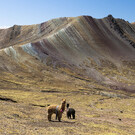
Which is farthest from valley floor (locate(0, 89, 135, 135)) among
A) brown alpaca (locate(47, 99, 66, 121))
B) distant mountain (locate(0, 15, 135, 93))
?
distant mountain (locate(0, 15, 135, 93))

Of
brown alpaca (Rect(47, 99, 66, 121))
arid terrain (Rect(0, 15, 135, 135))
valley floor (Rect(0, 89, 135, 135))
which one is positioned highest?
arid terrain (Rect(0, 15, 135, 135))

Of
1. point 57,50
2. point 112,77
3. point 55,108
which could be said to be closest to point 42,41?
point 57,50

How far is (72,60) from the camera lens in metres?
98.8

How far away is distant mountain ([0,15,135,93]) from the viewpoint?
256 ft

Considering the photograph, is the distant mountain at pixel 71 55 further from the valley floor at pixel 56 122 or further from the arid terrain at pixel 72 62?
the valley floor at pixel 56 122

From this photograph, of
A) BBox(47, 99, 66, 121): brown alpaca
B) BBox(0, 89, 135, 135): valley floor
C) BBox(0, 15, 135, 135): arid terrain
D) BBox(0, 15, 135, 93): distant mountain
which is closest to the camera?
BBox(0, 89, 135, 135): valley floor

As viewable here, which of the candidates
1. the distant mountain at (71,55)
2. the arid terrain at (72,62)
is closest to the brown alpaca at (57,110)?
the arid terrain at (72,62)

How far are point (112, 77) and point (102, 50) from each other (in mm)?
29509

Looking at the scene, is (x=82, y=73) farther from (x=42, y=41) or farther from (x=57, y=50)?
(x=42, y=41)

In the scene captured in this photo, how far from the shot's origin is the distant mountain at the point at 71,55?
77.9 metres

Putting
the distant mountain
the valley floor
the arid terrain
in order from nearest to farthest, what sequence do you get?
the valley floor
the arid terrain
the distant mountain

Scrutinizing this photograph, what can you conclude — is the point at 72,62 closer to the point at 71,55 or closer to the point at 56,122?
the point at 71,55

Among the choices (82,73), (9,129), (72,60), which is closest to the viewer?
(9,129)

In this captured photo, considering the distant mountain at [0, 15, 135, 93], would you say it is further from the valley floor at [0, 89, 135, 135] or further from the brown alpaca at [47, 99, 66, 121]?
the brown alpaca at [47, 99, 66, 121]
